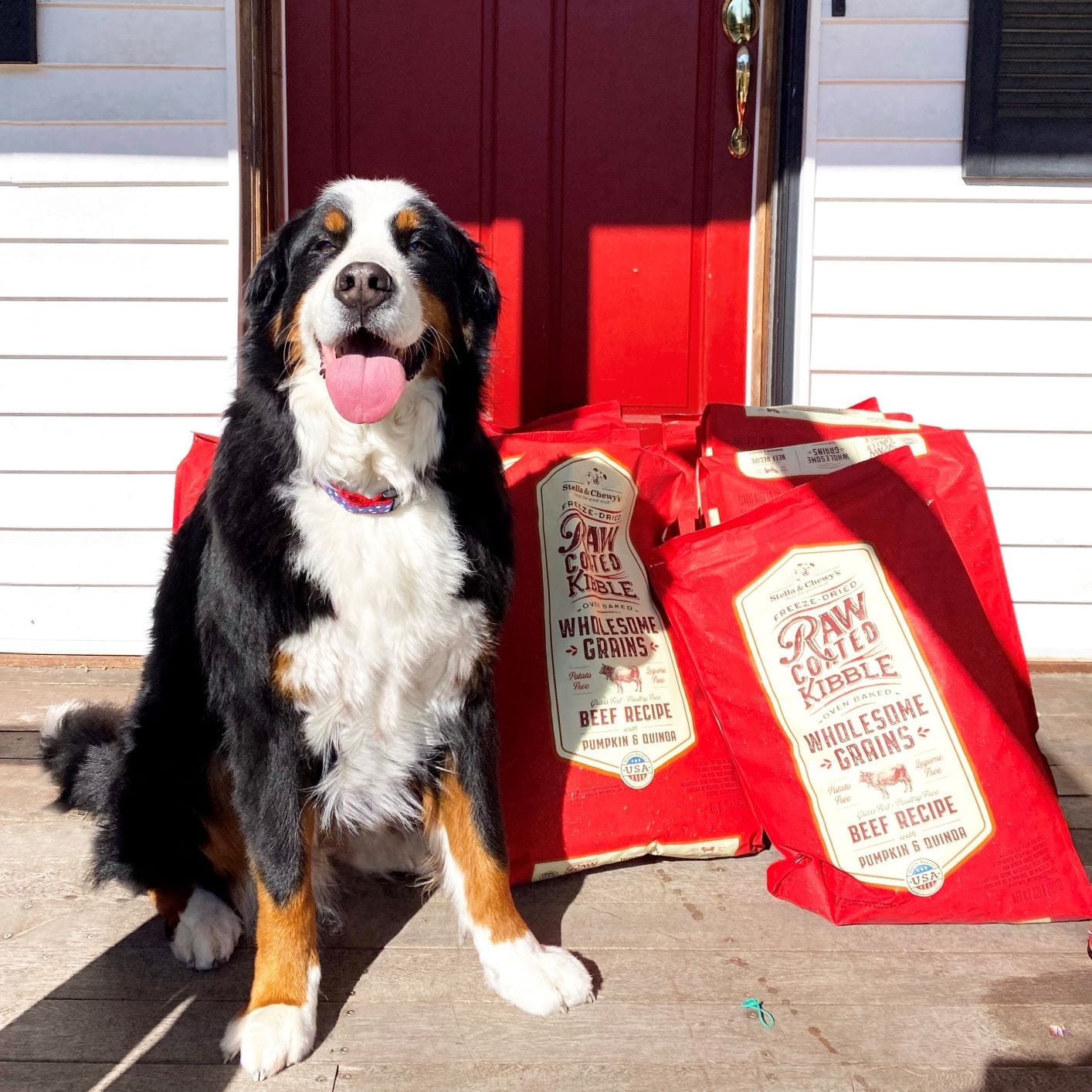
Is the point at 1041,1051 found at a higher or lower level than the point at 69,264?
lower

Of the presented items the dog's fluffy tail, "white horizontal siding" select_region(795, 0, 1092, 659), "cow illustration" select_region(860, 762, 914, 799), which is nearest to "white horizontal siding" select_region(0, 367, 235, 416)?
the dog's fluffy tail

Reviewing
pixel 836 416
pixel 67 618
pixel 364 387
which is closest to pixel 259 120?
pixel 67 618

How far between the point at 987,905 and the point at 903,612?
0.50m

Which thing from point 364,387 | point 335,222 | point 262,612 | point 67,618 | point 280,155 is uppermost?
point 280,155

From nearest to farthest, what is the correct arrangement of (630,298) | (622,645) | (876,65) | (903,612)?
(903,612)
(622,645)
(876,65)
(630,298)

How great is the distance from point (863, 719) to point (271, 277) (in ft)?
4.01

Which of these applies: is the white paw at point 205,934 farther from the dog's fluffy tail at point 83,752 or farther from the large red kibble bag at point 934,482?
the large red kibble bag at point 934,482

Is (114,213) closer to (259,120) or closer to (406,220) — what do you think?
(259,120)

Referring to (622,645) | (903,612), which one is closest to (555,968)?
(622,645)

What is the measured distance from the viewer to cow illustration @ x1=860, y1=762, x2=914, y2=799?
1.67 m

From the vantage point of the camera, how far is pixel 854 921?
5.47ft

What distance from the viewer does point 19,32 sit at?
2607 mm

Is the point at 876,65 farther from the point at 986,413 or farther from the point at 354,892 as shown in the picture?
the point at 354,892

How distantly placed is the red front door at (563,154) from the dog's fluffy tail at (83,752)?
139 cm
